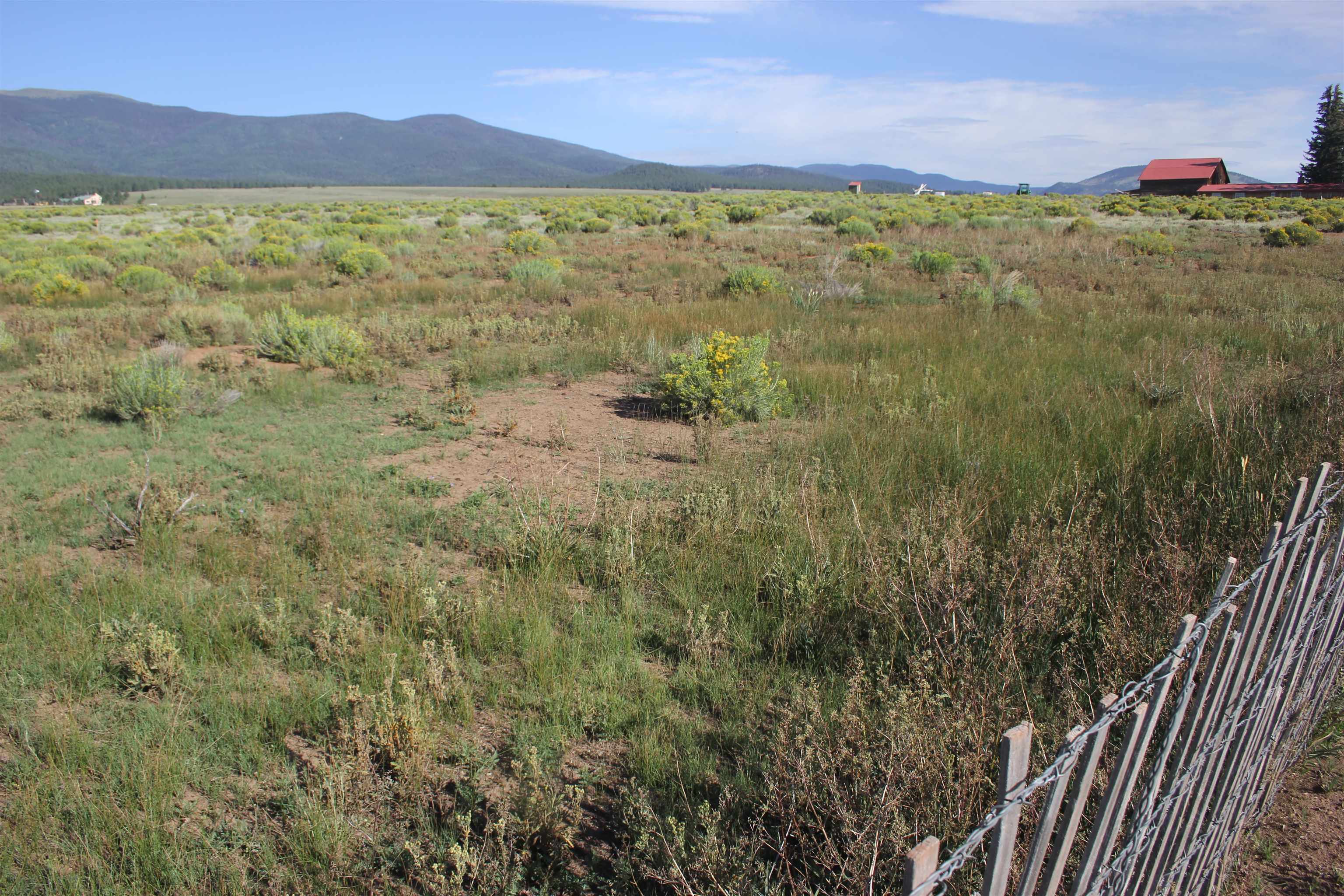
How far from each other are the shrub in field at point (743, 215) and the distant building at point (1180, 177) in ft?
108

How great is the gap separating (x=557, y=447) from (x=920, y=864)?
19.2 feet

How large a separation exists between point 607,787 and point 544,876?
43cm

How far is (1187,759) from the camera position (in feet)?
5.53

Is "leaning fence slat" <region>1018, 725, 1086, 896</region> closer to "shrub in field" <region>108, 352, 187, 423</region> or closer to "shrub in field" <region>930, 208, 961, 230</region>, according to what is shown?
"shrub in field" <region>108, 352, 187, 423</region>

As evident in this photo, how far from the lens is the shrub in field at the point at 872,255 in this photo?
59.2ft

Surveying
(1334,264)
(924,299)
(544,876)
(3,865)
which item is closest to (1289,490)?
(544,876)

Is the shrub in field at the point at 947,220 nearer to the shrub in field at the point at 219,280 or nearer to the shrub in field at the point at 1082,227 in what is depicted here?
the shrub in field at the point at 1082,227

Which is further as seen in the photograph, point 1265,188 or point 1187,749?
point 1265,188

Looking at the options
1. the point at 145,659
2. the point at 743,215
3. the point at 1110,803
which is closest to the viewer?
the point at 1110,803

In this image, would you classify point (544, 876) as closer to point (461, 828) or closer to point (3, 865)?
point (461, 828)

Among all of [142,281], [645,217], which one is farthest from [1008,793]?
[645,217]

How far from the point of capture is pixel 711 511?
15.8 ft

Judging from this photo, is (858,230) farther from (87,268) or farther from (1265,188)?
(1265,188)

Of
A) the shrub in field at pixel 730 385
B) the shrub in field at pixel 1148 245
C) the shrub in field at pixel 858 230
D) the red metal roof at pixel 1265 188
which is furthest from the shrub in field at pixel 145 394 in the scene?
the red metal roof at pixel 1265 188
